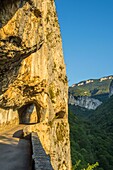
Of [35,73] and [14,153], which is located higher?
[35,73]

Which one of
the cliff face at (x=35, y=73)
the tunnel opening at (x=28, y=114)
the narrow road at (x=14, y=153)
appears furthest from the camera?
the tunnel opening at (x=28, y=114)

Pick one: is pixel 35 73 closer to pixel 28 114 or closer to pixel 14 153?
pixel 28 114

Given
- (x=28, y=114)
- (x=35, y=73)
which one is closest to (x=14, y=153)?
(x=35, y=73)

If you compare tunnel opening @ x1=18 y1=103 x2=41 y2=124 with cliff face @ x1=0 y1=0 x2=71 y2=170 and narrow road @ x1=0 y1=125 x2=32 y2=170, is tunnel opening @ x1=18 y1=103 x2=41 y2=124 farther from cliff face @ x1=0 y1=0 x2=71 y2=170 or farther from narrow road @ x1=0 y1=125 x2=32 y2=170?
narrow road @ x1=0 y1=125 x2=32 y2=170

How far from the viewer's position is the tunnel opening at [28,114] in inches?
994

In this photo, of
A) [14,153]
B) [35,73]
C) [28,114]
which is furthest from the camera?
[28,114]

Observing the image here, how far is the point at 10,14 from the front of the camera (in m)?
16.2

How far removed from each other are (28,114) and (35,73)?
194 inches

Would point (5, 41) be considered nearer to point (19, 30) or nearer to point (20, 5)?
point (19, 30)

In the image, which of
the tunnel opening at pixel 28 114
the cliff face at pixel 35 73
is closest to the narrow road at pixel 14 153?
the cliff face at pixel 35 73

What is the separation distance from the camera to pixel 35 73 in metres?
22.6

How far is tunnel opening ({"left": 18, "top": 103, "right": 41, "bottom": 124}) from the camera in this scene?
2525cm

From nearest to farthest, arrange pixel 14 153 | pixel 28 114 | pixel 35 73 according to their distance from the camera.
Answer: pixel 14 153 < pixel 35 73 < pixel 28 114

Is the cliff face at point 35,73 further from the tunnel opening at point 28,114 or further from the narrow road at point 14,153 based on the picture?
the narrow road at point 14,153
